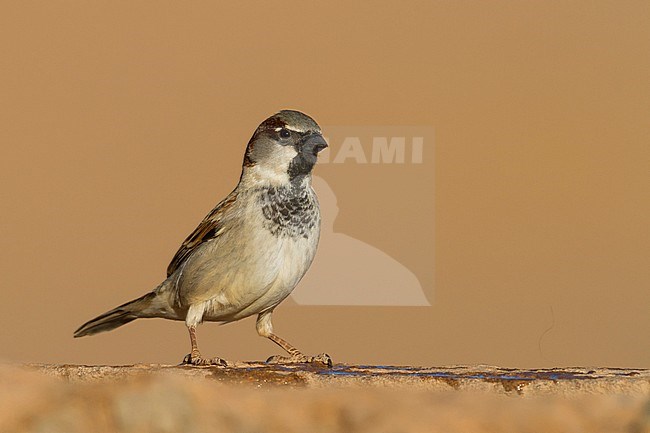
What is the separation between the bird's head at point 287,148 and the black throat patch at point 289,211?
6 cm

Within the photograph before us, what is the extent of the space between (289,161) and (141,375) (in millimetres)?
2067

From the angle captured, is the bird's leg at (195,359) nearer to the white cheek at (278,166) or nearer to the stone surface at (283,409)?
the white cheek at (278,166)

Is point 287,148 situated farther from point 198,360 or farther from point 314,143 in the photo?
point 198,360

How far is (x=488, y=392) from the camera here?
2143 mm

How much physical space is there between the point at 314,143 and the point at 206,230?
56cm

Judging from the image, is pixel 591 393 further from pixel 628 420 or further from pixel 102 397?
pixel 102 397

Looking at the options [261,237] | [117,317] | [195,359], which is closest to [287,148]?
[261,237]

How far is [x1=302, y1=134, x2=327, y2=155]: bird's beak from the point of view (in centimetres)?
389

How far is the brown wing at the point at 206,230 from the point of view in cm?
404

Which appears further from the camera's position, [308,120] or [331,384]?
[308,120]

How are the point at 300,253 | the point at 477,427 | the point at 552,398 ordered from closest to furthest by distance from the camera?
1. the point at 477,427
2. the point at 552,398
3. the point at 300,253

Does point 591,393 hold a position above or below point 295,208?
below

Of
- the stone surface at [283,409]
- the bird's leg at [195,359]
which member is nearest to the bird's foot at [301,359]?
the bird's leg at [195,359]

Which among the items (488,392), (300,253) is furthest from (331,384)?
(300,253)
